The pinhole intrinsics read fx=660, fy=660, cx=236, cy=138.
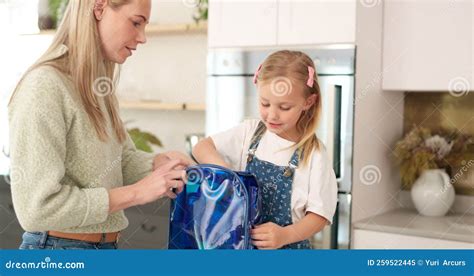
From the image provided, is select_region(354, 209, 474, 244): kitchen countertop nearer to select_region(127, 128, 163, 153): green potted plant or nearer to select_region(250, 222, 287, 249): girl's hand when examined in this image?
select_region(127, 128, 163, 153): green potted plant

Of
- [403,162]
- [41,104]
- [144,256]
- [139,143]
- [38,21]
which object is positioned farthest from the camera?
[403,162]

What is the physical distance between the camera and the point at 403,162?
6.86 ft

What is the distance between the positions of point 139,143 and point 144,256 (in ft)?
2.10

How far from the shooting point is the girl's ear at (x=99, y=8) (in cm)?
113

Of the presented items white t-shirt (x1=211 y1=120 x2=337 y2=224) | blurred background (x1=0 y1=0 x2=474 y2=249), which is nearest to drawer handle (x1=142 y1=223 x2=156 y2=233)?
blurred background (x1=0 y1=0 x2=474 y2=249)

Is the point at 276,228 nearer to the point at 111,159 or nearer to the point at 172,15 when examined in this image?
the point at 111,159

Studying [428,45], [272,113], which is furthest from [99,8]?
[428,45]

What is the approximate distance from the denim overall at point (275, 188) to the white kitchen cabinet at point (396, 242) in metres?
0.81

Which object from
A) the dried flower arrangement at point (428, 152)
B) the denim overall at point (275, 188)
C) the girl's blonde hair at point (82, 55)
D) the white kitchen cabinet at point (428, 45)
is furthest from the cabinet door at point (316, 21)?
the girl's blonde hair at point (82, 55)

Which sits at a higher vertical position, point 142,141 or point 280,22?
point 280,22

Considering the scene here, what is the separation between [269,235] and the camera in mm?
1128

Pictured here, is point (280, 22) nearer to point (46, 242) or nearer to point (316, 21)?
point (316, 21)

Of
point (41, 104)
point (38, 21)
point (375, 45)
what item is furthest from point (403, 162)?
point (41, 104)

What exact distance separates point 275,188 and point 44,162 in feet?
1.28
